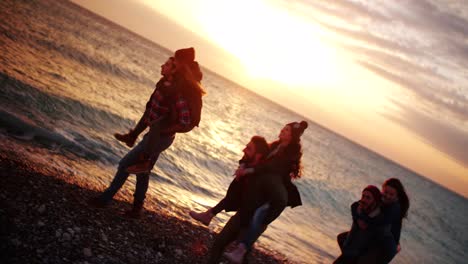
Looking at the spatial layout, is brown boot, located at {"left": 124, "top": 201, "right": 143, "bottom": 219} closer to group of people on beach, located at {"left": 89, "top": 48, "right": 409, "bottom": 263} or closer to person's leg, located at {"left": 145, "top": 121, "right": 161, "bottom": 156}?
group of people on beach, located at {"left": 89, "top": 48, "right": 409, "bottom": 263}

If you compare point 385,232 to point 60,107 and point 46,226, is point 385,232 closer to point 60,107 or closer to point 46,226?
point 46,226

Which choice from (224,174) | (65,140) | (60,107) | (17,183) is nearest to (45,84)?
(60,107)

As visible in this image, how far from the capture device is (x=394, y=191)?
16.4 ft

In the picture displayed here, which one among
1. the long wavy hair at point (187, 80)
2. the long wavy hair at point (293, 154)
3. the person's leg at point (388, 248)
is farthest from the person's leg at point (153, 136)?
the person's leg at point (388, 248)

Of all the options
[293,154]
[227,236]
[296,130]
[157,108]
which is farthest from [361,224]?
[157,108]

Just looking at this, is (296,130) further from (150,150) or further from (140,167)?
(140,167)

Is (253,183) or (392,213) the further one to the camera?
(392,213)

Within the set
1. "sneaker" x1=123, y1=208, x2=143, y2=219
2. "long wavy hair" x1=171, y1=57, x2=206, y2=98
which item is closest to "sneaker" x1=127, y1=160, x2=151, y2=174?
"sneaker" x1=123, y1=208, x2=143, y2=219

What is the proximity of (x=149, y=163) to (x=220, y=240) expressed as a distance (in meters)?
1.67

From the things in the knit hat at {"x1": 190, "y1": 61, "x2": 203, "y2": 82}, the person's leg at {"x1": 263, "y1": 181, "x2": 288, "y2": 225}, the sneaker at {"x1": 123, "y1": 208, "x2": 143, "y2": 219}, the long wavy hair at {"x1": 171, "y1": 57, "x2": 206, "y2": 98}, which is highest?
the knit hat at {"x1": 190, "y1": 61, "x2": 203, "y2": 82}

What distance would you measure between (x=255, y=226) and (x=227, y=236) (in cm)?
69

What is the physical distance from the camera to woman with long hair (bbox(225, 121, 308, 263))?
174 inches

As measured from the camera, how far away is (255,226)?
174 inches

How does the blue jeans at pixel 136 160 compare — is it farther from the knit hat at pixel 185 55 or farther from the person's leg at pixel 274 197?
the person's leg at pixel 274 197
